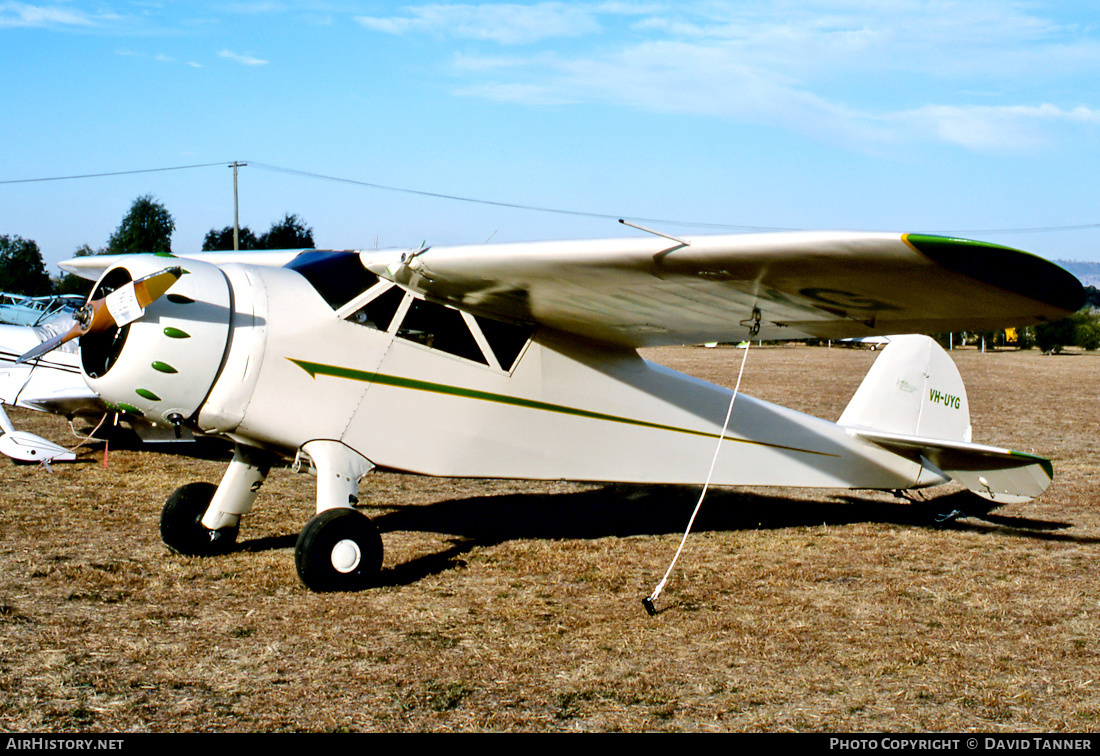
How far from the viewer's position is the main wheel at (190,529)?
617 cm

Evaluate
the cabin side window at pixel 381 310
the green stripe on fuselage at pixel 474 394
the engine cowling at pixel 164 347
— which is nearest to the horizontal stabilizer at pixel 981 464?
the green stripe on fuselage at pixel 474 394

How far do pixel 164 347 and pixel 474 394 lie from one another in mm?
2000

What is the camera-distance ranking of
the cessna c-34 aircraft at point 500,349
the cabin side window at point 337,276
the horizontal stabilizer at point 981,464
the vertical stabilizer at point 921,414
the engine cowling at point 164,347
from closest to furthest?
the cessna c-34 aircraft at point 500,349, the engine cowling at point 164,347, the cabin side window at point 337,276, the horizontal stabilizer at point 981,464, the vertical stabilizer at point 921,414

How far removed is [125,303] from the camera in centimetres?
494

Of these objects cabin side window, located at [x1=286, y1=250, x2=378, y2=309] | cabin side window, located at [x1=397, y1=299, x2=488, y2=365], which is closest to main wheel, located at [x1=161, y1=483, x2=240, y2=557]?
cabin side window, located at [x1=286, y1=250, x2=378, y2=309]

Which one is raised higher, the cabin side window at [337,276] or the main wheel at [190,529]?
the cabin side window at [337,276]

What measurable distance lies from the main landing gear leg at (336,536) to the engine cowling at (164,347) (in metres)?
0.82

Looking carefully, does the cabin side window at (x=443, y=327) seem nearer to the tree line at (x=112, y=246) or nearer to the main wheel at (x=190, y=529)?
the main wheel at (x=190, y=529)

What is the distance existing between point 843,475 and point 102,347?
5.67m

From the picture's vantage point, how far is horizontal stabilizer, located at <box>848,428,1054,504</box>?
707cm

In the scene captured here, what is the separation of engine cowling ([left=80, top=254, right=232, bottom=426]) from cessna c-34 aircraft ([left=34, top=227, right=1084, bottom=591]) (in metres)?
0.01

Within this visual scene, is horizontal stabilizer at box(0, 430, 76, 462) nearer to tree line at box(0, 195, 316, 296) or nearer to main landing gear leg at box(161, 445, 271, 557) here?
main landing gear leg at box(161, 445, 271, 557)

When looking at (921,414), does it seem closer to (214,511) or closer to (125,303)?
(214,511)

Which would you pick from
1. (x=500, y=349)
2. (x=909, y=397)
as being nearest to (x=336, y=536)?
(x=500, y=349)
